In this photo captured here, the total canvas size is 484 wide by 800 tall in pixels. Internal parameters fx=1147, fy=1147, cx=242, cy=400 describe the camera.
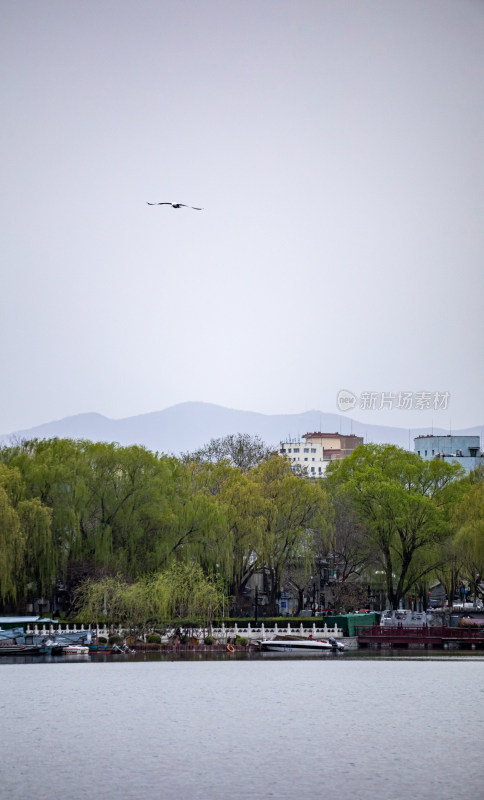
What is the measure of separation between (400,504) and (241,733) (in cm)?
4731

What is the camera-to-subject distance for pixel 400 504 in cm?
7525

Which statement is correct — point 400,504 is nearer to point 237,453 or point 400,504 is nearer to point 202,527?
point 202,527

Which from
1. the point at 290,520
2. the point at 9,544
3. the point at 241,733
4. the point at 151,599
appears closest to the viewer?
the point at 241,733

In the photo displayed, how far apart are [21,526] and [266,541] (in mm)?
17044

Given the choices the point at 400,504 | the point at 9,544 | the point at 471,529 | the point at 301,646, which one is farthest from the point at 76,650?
the point at 400,504

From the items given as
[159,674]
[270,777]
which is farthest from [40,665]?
[270,777]

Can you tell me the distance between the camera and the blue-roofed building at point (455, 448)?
143625mm

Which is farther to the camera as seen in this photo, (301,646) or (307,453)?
(307,453)

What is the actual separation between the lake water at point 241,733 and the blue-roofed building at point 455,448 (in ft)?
314

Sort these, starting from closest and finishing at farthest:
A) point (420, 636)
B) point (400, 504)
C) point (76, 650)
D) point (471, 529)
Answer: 1. point (76, 650)
2. point (471, 529)
3. point (420, 636)
4. point (400, 504)

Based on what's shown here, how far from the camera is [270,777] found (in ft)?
74.9

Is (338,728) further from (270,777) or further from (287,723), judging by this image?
(270,777)

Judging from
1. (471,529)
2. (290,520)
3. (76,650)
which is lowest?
(76,650)

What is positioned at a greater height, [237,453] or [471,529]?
[237,453]
